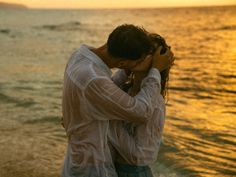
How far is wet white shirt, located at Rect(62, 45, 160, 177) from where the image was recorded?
2.67m

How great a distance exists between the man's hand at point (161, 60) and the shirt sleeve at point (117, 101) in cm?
14

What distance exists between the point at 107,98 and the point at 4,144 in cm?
519

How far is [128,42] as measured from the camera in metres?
2.62

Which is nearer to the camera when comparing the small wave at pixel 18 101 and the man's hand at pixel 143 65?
the man's hand at pixel 143 65

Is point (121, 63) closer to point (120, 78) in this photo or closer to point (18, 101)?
point (120, 78)

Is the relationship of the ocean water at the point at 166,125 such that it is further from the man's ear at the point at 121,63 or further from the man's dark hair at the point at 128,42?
the man's dark hair at the point at 128,42

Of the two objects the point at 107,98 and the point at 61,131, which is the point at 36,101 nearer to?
the point at 61,131

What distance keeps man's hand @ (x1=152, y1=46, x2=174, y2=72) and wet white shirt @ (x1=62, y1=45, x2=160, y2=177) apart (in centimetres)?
5

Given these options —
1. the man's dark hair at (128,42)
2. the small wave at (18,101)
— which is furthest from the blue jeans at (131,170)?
the small wave at (18,101)

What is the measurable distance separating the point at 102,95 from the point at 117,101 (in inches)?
3.7

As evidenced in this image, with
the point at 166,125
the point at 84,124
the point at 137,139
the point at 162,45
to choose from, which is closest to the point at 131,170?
the point at 137,139

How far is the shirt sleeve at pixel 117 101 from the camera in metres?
2.67

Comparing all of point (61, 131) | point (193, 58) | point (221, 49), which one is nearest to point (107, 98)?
point (61, 131)

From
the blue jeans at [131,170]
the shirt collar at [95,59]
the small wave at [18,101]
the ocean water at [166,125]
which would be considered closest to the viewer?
the shirt collar at [95,59]
